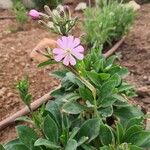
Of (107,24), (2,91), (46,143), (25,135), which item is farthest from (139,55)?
(46,143)

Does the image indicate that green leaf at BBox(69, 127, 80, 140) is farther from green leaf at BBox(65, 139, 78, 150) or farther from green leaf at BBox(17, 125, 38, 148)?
green leaf at BBox(17, 125, 38, 148)

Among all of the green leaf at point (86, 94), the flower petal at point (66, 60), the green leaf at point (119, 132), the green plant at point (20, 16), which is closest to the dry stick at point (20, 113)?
the green leaf at point (86, 94)

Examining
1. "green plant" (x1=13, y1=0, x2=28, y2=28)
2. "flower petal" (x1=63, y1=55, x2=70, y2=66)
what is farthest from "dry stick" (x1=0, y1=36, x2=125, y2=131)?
"green plant" (x1=13, y1=0, x2=28, y2=28)

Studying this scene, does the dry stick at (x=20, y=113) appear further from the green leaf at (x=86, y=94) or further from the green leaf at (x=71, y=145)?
the green leaf at (x=71, y=145)

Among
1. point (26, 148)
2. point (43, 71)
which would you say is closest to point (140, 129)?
point (26, 148)

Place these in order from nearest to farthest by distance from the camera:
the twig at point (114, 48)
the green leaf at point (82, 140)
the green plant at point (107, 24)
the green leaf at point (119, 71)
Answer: the green leaf at point (82, 140)
the green leaf at point (119, 71)
the twig at point (114, 48)
the green plant at point (107, 24)

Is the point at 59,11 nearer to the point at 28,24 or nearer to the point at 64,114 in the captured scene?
the point at 64,114

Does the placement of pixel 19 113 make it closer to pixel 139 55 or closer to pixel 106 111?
pixel 106 111
